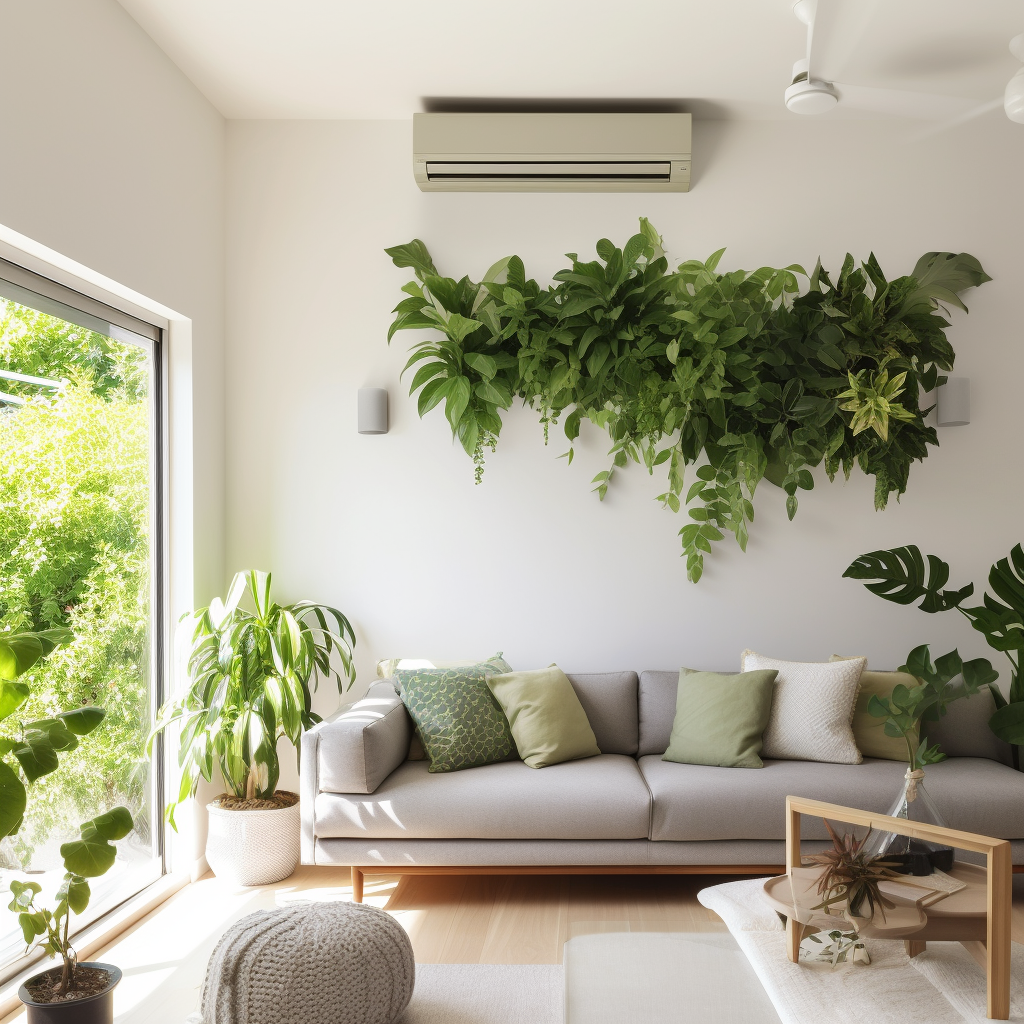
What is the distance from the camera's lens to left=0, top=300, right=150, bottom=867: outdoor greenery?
2.49 meters

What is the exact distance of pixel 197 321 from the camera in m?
3.47

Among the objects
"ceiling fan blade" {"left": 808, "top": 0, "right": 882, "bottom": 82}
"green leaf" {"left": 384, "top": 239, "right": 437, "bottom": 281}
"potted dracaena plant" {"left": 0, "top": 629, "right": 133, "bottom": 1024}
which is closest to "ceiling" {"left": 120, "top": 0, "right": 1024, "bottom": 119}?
"ceiling fan blade" {"left": 808, "top": 0, "right": 882, "bottom": 82}

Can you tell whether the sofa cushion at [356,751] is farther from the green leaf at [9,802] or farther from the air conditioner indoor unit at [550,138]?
the air conditioner indoor unit at [550,138]

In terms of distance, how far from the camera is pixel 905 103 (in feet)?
11.6

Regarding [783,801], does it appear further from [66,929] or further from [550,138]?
[550,138]

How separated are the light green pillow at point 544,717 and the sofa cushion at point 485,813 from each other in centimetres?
22

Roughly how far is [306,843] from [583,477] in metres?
1.84

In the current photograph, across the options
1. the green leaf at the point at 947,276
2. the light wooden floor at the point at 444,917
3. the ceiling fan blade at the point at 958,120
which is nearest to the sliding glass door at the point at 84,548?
the light wooden floor at the point at 444,917

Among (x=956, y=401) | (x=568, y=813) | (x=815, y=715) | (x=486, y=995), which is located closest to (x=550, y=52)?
(x=956, y=401)

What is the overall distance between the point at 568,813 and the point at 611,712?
0.62m

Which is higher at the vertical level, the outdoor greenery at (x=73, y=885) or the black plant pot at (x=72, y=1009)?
the outdoor greenery at (x=73, y=885)

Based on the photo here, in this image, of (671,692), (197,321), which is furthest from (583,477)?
(197,321)

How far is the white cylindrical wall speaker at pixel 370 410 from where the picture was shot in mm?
3627

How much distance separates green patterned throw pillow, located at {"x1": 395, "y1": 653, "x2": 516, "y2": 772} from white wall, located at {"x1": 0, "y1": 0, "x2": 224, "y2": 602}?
3.44 feet
